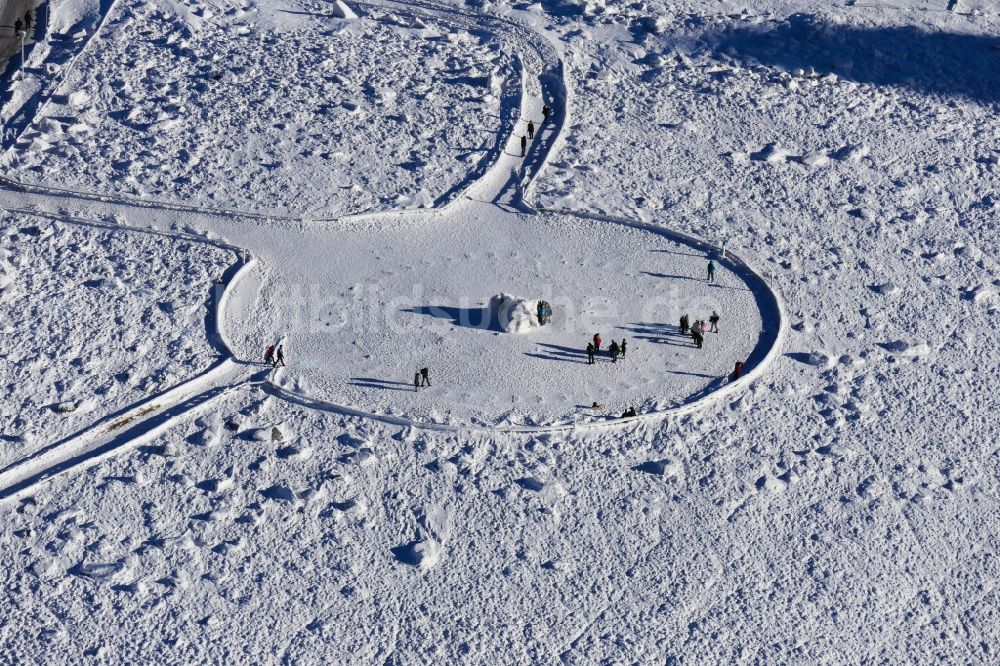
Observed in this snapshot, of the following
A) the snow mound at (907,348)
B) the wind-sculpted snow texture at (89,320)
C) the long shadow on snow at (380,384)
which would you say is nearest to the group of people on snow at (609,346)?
the long shadow on snow at (380,384)

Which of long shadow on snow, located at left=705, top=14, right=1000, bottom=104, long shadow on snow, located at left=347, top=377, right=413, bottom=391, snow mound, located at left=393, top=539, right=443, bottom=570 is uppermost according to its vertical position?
long shadow on snow, located at left=705, top=14, right=1000, bottom=104

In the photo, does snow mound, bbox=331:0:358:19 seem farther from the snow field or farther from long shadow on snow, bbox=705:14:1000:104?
long shadow on snow, bbox=705:14:1000:104

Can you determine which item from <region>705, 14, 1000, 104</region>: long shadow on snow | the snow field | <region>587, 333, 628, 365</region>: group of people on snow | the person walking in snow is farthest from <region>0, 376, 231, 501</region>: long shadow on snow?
<region>705, 14, 1000, 104</region>: long shadow on snow

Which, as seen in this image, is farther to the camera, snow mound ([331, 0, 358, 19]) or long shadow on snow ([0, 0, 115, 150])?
snow mound ([331, 0, 358, 19])

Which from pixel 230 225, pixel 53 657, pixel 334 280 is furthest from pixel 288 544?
pixel 230 225

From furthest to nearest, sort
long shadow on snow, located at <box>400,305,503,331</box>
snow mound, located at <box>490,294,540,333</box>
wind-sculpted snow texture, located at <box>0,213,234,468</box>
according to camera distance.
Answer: long shadow on snow, located at <box>400,305,503,331</box> → snow mound, located at <box>490,294,540,333</box> → wind-sculpted snow texture, located at <box>0,213,234,468</box>

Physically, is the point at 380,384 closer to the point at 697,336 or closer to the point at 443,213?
the point at 443,213
